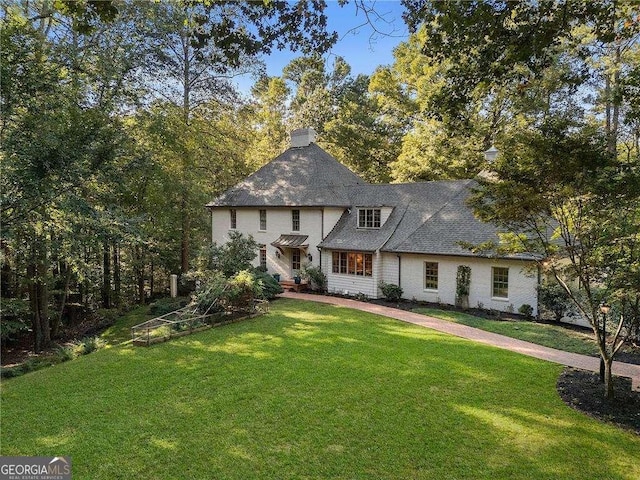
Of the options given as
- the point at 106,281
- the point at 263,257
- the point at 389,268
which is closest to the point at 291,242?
the point at 263,257

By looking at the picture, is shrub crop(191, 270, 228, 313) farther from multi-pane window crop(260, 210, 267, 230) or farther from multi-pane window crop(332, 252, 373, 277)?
multi-pane window crop(260, 210, 267, 230)

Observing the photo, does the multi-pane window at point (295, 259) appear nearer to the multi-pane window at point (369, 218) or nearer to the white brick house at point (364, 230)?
the white brick house at point (364, 230)

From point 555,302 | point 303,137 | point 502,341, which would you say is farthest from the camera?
point 303,137

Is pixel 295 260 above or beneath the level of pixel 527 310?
above

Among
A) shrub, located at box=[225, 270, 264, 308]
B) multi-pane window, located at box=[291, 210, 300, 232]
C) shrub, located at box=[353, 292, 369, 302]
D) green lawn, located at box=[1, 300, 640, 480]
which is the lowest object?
green lawn, located at box=[1, 300, 640, 480]

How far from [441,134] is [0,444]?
25.4 meters

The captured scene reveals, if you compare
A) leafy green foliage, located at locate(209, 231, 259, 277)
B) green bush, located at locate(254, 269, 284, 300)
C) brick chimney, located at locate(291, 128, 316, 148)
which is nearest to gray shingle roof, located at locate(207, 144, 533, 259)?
brick chimney, located at locate(291, 128, 316, 148)

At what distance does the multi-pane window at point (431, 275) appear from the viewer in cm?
1827

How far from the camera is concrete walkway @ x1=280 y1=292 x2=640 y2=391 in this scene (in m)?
10.3

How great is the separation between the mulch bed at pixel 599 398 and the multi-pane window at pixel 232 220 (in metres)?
19.9

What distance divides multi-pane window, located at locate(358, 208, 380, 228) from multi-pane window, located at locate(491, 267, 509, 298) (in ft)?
21.5

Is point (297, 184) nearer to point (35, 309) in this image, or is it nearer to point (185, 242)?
point (185, 242)

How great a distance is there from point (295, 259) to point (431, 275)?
8194mm

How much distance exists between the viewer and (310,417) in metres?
7.25
